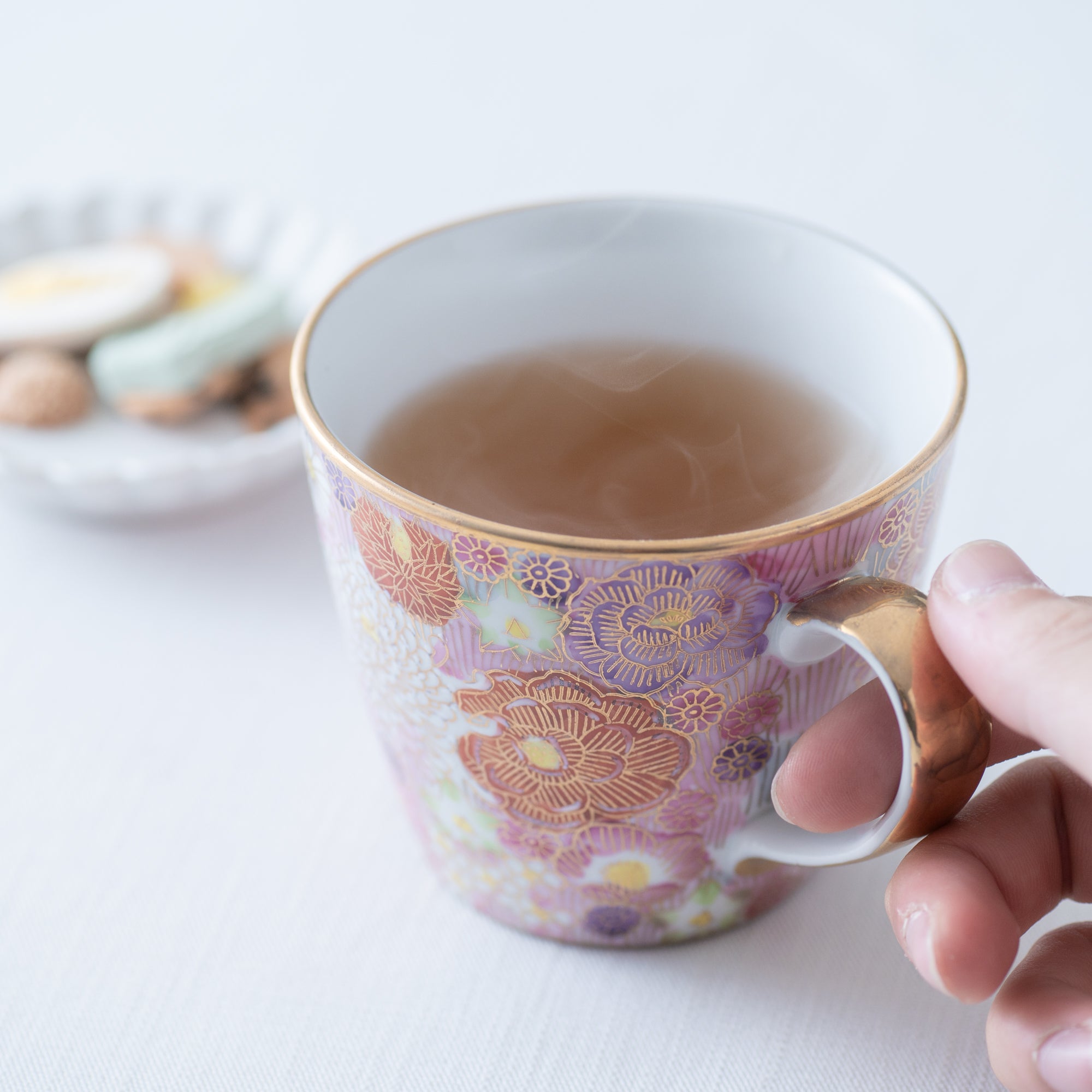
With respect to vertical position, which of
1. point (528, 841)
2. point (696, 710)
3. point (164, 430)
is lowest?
point (164, 430)

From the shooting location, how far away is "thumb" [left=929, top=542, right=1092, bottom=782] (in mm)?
435

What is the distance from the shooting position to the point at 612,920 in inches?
23.1

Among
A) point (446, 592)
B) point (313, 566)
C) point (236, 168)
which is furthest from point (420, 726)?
point (236, 168)

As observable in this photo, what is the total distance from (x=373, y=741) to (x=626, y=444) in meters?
0.25

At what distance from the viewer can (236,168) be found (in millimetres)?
1382

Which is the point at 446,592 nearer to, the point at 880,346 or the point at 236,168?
the point at 880,346

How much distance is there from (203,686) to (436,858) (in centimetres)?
23

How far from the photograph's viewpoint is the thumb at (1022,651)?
0.44m

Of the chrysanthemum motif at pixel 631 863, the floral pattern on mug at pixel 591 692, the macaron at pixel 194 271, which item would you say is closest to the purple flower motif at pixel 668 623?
the floral pattern on mug at pixel 591 692

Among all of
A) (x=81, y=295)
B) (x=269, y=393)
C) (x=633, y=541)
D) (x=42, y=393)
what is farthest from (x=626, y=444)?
(x=81, y=295)

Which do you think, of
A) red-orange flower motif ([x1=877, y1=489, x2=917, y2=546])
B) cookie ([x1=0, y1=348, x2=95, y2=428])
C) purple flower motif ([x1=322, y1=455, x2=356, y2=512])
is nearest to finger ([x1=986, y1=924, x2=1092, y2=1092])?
red-orange flower motif ([x1=877, y1=489, x2=917, y2=546])

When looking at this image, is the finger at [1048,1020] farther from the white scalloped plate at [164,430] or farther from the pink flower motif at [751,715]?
the white scalloped plate at [164,430]

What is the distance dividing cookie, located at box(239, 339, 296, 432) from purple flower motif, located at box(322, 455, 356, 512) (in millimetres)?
522

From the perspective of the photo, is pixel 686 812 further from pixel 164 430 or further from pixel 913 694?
pixel 164 430
